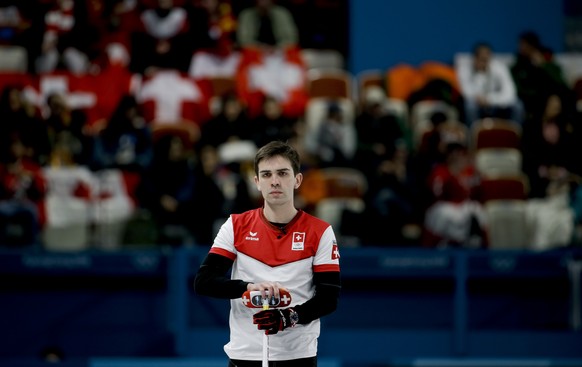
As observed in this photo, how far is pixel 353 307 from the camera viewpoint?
386 inches

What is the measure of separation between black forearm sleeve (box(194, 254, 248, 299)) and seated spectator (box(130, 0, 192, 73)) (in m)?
8.49

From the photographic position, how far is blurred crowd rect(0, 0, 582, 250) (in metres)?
9.81

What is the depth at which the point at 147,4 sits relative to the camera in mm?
13508

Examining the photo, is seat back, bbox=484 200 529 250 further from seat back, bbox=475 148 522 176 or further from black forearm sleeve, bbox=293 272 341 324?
black forearm sleeve, bbox=293 272 341 324

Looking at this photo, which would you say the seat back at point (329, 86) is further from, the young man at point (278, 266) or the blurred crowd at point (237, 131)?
the young man at point (278, 266)

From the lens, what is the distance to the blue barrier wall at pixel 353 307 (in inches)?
363

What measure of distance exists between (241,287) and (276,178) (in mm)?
460

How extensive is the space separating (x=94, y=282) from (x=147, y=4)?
5116mm

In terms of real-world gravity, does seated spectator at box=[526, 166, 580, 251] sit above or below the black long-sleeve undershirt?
above

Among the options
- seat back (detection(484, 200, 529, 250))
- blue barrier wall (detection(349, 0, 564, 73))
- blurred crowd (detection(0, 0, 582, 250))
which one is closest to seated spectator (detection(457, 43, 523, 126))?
blurred crowd (detection(0, 0, 582, 250))

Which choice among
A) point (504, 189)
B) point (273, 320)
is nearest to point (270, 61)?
point (504, 189)

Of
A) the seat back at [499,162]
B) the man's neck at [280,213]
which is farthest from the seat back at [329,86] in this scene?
the man's neck at [280,213]

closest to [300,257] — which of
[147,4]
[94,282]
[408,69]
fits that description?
[94,282]

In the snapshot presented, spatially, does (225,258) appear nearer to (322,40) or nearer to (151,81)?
(151,81)
